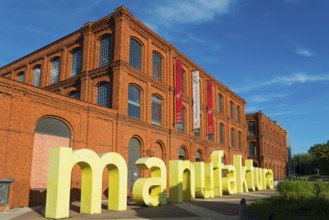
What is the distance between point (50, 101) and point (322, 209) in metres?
15.7

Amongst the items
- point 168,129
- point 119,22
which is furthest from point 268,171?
point 119,22

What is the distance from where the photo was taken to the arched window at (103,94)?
2671 centimetres

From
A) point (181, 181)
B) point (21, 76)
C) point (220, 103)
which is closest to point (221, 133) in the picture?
point (220, 103)

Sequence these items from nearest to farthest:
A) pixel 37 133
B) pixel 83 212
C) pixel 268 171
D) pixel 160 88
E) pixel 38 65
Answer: pixel 83 212, pixel 37 133, pixel 160 88, pixel 38 65, pixel 268 171

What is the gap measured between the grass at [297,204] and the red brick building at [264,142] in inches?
1782

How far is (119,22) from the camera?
26.8 metres

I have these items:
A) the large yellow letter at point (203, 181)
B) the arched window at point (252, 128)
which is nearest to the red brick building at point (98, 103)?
the large yellow letter at point (203, 181)

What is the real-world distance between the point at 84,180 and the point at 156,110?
15.1 metres

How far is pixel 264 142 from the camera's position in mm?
65125

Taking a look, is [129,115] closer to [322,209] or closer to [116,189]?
[116,189]

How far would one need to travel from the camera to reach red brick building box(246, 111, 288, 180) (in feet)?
209

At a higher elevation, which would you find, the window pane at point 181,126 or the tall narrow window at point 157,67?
the tall narrow window at point 157,67

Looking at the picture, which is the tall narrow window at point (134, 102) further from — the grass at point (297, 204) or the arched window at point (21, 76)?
the arched window at point (21, 76)

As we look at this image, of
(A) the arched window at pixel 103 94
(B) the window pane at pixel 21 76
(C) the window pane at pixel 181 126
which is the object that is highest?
(B) the window pane at pixel 21 76
